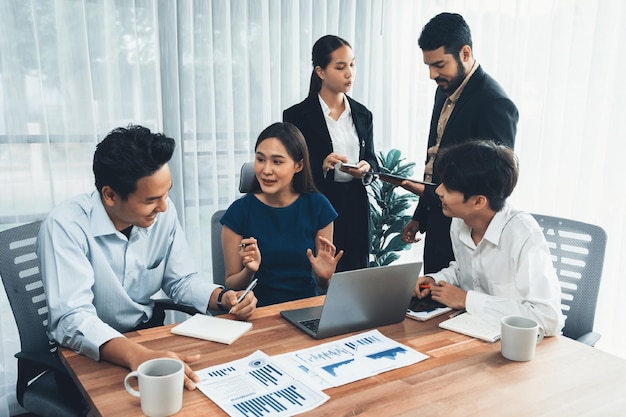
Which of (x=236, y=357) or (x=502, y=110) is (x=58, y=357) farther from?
(x=502, y=110)

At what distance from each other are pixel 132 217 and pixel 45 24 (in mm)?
1459

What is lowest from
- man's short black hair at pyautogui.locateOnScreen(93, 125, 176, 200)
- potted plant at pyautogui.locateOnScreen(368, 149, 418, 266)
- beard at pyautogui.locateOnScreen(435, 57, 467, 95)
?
potted plant at pyautogui.locateOnScreen(368, 149, 418, 266)

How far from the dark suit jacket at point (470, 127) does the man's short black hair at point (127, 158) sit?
1.14m

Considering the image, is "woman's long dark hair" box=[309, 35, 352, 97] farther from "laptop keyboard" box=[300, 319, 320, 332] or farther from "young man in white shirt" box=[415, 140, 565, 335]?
"laptop keyboard" box=[300, 319, 320, 332]

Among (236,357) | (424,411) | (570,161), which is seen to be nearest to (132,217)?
(236,357)

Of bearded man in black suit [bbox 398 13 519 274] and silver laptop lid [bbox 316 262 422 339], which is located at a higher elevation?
bearded man in black suit [bbox 398 13 519 274]

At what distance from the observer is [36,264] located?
1.62 m

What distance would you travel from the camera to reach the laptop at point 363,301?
1350 mm

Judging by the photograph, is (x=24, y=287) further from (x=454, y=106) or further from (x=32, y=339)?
(x=454, y=106)

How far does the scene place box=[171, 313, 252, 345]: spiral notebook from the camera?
1.37 meters

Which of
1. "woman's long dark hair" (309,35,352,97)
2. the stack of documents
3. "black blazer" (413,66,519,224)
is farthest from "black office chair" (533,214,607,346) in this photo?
"woman's long dark hair" (309,35,352,97)

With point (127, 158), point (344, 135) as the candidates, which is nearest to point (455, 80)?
point (344, 135)

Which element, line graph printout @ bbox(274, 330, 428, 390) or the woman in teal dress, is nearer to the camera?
line graph printout @ bbox(274, 330, 428, 390)

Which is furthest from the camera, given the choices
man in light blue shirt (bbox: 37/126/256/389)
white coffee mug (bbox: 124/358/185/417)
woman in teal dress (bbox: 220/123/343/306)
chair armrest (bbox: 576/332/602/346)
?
woman in teal dress (bbox: 220/123/343/306)
